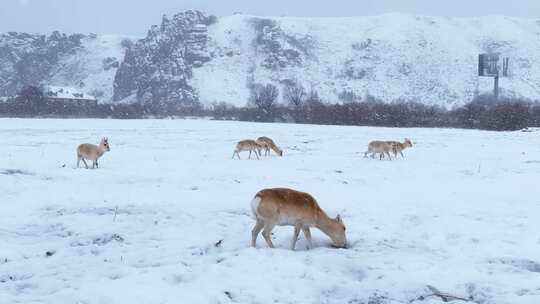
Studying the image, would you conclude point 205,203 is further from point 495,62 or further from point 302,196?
point 495,62

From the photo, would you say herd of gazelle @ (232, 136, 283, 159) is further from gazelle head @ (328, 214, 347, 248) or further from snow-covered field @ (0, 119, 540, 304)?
gazelle head @ (328, 214, 347, 248)

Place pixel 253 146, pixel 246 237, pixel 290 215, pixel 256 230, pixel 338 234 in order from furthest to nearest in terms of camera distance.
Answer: pixel 253 146
pixel 246 237
pixel 338 234
pixel 256 230
pixel 290 215

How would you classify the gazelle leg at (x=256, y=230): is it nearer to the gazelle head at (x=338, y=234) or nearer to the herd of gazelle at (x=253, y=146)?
the gazelle head at (x=338, y=234)

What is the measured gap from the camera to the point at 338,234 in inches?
378

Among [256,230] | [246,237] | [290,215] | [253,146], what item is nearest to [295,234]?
[290,215]

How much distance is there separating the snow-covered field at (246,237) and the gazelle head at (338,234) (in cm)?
21

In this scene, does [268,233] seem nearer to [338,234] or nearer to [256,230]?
[256,230]

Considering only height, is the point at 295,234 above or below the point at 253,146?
below

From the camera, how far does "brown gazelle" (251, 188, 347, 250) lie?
9055 millimetres

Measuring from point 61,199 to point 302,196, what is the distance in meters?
6.99

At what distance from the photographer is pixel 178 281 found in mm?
7957

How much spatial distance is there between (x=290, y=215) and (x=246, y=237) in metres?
1.56

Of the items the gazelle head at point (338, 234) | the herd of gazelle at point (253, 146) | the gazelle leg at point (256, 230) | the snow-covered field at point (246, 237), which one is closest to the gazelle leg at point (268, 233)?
the gazelle leg at point (256, 230)

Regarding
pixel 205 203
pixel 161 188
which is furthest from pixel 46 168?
pixel 205 203
